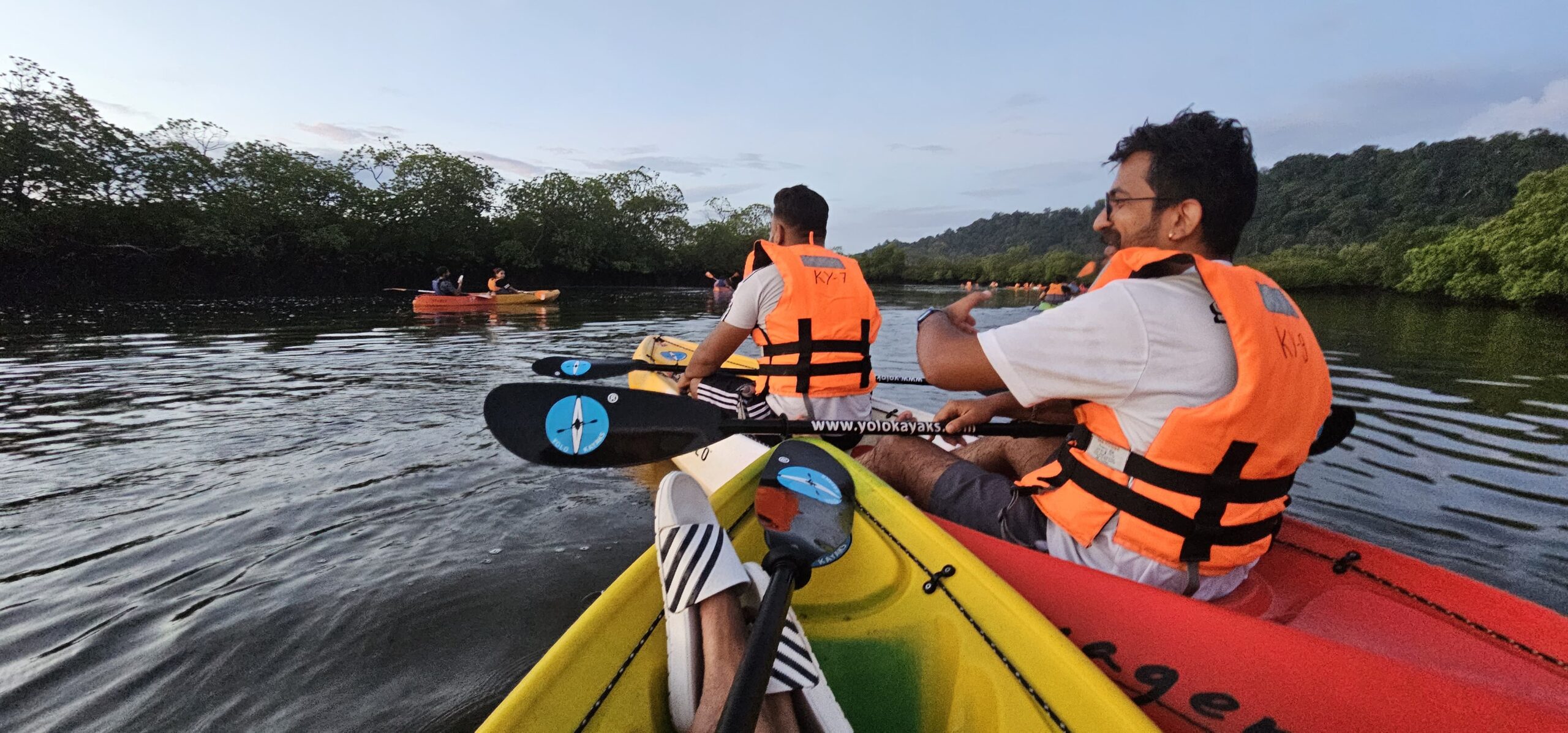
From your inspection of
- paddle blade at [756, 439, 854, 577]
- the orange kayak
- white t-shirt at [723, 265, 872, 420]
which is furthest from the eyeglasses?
the orange kayak

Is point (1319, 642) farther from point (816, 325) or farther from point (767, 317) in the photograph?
point (767, 317)

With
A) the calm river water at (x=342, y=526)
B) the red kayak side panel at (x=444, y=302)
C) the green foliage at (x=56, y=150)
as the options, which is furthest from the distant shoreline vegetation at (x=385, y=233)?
the calm river water at (x=342, y=526)

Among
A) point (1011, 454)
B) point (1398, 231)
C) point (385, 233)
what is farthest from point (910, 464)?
point (1398, 231)

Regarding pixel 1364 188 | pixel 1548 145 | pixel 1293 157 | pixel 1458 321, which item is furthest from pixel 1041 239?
pixel 1458 321

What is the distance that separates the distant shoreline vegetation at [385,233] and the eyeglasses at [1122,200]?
29425 millimetres

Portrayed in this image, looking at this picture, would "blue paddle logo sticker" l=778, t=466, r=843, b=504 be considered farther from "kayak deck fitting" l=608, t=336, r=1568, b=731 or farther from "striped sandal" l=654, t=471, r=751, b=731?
"striped sandal" l=654, t=471, r=751, b=731

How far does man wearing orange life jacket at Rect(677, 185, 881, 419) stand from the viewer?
3750 mm

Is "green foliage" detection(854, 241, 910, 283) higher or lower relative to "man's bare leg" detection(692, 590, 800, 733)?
higher

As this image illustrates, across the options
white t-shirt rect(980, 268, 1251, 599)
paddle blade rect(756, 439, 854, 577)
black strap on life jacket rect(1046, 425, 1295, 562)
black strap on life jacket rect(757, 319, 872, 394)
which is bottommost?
paddle blade rect(756, 439, 854, 577)

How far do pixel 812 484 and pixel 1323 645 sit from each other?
1344 mm

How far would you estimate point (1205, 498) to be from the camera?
1616mm

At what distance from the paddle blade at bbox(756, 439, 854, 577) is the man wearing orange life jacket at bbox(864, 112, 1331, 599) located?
0.52 meters

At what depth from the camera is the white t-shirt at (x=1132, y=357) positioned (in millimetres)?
1568

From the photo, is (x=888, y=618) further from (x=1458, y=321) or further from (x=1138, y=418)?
(x=1458, y=321)
